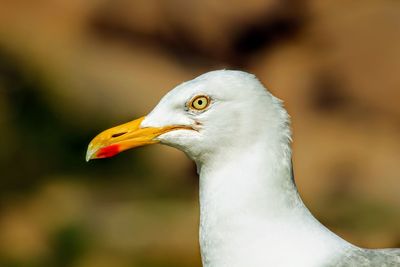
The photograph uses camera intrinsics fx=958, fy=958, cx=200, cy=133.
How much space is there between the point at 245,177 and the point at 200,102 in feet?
1.16

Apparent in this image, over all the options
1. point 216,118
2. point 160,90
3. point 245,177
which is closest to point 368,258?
point 245,177

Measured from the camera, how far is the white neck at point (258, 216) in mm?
3537

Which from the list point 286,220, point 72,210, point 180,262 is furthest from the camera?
point 72,210

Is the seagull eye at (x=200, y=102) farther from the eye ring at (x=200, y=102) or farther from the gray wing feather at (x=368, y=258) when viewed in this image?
the gray wing feather at (x=368, y=258)

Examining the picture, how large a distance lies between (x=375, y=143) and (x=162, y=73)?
2.04m

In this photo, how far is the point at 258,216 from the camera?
357cm

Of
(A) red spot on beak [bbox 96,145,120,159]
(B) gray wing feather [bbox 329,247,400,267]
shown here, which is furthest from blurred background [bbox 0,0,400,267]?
(B) gray wing feather [bbox 329,247,400,267]

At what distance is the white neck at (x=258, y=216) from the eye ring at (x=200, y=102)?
0.21 meters

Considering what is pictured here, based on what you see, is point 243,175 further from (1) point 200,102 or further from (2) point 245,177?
(1) point 200,102

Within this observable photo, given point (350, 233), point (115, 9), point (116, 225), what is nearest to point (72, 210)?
point (116, 225)

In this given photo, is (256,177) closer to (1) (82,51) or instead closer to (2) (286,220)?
(2) (286,220)

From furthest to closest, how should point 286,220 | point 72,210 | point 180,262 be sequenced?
point 72,210 → point 180,262 → point 286,220

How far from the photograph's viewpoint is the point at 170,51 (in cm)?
897

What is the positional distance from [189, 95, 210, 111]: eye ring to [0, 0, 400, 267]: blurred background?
4607 mm
